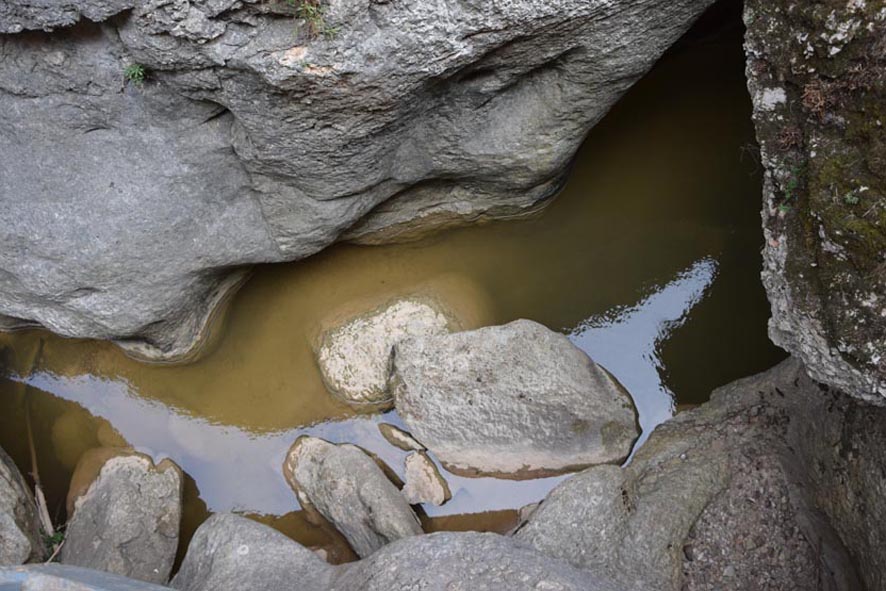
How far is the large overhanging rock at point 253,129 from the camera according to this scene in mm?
3229

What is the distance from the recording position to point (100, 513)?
508 cm

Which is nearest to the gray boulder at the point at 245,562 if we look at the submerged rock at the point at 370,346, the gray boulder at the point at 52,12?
the submerged rock at the point at 370,346

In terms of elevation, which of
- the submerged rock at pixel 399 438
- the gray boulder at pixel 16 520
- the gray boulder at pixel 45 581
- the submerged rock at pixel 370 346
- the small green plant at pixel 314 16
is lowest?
the gray boulder at pixel 16 520

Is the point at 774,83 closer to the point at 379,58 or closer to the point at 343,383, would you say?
the point at 379,58

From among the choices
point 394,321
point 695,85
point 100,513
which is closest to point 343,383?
point 394,321

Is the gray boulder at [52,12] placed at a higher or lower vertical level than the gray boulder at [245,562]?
higher

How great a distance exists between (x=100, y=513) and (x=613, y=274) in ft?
13.7

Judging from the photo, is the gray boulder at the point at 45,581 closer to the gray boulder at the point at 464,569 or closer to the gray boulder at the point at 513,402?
the gray boulder at the point at 464,569

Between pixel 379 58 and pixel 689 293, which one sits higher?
pixel 379 58

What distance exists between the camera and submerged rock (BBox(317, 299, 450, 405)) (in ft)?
17.2

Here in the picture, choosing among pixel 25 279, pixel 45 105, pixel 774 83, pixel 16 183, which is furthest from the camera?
pixel 25 279

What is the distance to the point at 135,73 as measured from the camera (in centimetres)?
356

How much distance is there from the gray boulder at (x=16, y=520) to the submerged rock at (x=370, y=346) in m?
2.27

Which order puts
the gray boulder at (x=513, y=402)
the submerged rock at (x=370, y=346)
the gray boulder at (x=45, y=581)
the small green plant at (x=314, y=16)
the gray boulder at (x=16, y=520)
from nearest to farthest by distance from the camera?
the gray boulder at (x=45, y=581) → the small green plant at (x=314, y=16) → the gray boulder at (x=16, y=520) → the gray boulder at (x=513, y=402) → the submerged rock at (x=370, y=346)
